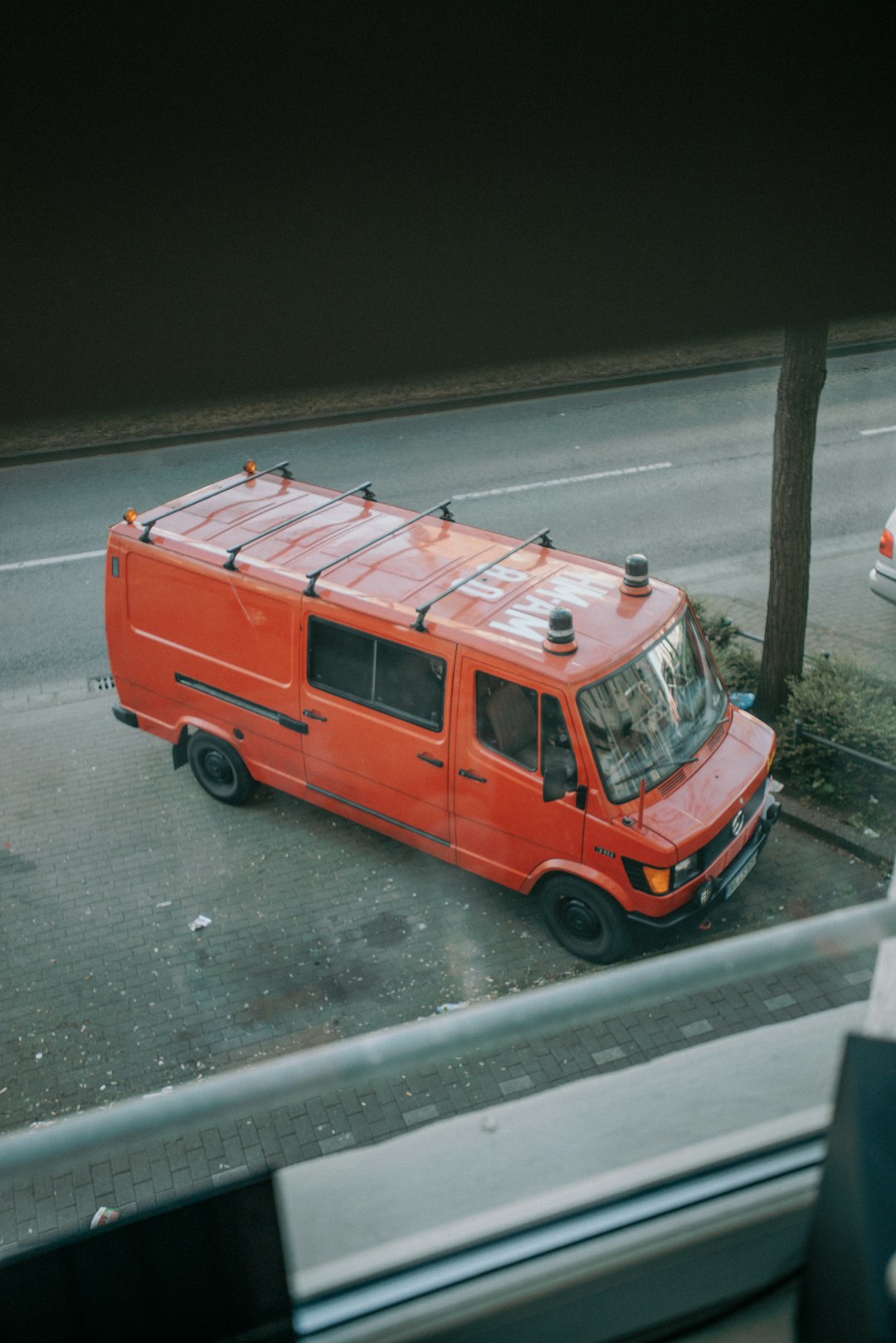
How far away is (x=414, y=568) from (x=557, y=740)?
1.30 m

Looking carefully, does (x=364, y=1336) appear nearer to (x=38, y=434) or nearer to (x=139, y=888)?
Result: (x=38, y=434)

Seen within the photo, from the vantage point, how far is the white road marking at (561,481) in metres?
10.7

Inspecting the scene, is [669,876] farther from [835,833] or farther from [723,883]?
[835,833]

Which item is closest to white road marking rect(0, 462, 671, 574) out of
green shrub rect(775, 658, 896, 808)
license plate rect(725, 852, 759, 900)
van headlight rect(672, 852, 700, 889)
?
green shrub rect(775, 658, 896, 808)

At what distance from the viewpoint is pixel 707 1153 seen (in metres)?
1.59

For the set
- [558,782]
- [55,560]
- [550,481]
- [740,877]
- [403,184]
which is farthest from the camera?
[550,481]

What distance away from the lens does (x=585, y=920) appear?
527 centimetres

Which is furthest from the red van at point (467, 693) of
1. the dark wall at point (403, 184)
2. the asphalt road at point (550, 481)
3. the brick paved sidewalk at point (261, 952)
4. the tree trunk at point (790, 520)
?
the dark wall at point (403, 184)

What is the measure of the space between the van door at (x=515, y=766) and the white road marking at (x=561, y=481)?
5.69 m

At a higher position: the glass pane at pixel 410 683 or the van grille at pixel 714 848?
the glass pane at pixel 410 683

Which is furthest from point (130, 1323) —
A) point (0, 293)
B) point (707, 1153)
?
point (0, 293)

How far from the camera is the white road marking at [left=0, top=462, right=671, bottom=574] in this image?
382 inches

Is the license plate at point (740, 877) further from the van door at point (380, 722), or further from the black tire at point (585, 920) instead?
the van door at point (380, 722)

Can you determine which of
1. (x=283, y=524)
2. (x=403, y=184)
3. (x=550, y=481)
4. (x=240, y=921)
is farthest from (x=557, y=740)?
(x=550, y=481)
